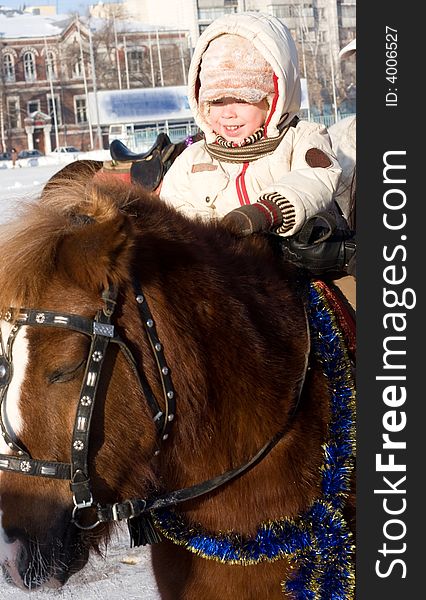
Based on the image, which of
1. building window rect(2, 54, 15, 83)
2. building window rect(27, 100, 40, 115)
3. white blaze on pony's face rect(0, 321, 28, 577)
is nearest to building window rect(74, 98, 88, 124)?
building window rect(27, 100, 40, 115)

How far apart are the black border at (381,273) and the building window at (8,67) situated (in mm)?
62734

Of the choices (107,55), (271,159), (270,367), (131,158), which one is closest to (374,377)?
(270,367)

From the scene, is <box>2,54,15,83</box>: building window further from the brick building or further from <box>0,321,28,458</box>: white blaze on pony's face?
<box>0,321,28,458</box>: white blaze on pony's face

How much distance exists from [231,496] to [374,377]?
688mm

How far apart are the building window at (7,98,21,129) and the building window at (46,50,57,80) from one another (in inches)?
125

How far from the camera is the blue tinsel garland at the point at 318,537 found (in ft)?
7.75

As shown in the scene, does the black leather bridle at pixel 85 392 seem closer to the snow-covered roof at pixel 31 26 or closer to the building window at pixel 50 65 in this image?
the building window at pixel 50 65

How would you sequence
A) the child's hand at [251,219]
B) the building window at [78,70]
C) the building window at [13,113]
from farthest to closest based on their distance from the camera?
the building window at [78,70], the building window at [13,113], the child's hand at [251,219]

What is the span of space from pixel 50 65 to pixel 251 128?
59792 mm

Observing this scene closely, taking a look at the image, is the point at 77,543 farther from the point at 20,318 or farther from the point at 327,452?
the point at 327,452

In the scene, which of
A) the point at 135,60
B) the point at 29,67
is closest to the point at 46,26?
the point at 29,67

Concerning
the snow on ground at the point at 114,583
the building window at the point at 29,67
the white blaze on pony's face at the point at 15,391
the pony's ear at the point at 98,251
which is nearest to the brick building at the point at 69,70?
the building window at the point at 29,67

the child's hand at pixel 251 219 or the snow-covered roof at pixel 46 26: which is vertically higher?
the snow-covered roof at pixel 46 26

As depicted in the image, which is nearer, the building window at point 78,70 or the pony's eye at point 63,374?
the pony's eye at point 63,374
